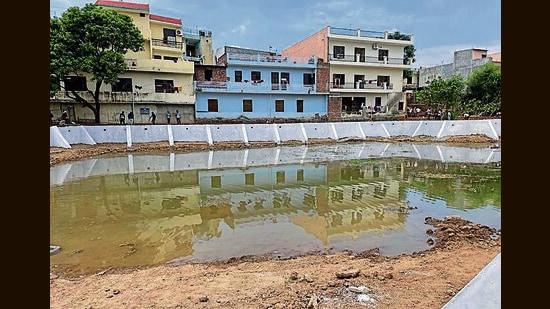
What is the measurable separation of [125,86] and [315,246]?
24585 millimetres

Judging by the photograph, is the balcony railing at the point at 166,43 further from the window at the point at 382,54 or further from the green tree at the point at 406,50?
the green tree at the point at 406,50

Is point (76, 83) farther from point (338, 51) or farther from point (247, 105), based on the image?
point (338, 51)

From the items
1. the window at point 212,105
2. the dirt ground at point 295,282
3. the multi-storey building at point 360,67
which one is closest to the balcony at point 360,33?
the multi-storey building at point 360,67

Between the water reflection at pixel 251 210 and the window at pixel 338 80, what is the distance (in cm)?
1891

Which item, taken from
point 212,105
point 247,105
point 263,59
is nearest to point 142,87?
point 212,105

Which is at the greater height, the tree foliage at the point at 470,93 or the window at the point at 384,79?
the window at the point at 384,79

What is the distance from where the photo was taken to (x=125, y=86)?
2716 centimetres

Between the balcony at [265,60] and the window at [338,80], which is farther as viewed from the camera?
the window at [338,80]

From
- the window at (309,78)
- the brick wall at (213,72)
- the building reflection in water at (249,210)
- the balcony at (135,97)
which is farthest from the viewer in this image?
the window at (309,78)

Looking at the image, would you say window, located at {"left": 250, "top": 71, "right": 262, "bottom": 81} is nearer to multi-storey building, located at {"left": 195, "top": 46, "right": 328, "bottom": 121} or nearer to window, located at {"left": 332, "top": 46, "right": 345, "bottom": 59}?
multi-storey building, located at {"left": 195, "top": 46, "right": 328, "bottom": 121}

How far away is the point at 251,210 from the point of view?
9.73 meters

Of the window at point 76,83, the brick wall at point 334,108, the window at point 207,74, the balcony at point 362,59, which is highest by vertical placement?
the balcony at point 362,59

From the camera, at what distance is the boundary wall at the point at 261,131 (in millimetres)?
21311
